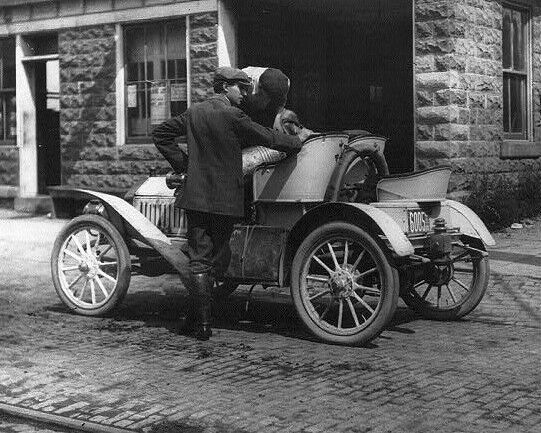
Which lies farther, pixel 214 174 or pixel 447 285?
pixel 447 285

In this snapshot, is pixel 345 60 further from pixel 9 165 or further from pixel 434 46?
pixel 9 165

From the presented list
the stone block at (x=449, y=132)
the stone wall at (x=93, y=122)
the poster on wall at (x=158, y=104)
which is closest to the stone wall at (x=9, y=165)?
the stone wall at (x=93, y=122)

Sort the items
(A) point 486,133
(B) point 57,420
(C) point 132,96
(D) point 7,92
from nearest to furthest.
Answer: (B) point 57,420
(A) point 486,133
(C) point 132,96
(D) point 7,92

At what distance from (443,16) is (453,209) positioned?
614 cm

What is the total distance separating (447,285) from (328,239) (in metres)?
1.23

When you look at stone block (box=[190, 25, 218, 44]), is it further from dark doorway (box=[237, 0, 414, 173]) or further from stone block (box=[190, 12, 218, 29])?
dark doorway (box=[237, 0, 414, 173])

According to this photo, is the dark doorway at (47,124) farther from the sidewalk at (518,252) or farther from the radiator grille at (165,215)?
the radiator grille at (165,215)

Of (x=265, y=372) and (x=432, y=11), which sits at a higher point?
(x=432, y=11)

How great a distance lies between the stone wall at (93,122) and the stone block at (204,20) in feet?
5.50

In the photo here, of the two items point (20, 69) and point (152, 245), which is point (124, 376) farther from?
point (20, 69)

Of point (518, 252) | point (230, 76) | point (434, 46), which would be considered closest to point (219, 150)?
point (230, 76)

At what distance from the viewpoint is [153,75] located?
52.6 ft

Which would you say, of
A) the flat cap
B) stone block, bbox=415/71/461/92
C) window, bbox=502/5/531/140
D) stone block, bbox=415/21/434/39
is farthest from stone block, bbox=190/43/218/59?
the flat cap

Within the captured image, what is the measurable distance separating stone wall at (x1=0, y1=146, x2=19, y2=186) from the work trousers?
452 inches
